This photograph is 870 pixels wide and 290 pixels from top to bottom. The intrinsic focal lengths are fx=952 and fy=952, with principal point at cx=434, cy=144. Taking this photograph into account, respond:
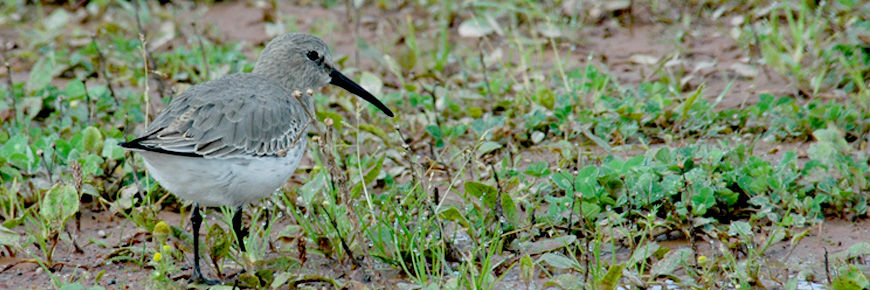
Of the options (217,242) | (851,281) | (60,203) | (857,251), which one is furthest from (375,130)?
(851,281)

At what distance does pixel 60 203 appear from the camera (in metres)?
4.26

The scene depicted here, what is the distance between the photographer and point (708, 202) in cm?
435

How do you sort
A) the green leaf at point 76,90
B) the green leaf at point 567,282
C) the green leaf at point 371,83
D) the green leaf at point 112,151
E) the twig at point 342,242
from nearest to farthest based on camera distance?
the green leaf at point 567,282, the twig at point 342,242, the green leaf at point 112,151, the green leaf at point 76,90, the green leaf at point 371,83

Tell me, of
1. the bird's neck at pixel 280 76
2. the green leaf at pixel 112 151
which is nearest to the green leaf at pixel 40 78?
the green leaf at pixel 112 151

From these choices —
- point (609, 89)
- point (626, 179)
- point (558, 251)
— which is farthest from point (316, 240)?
point (609, 89)

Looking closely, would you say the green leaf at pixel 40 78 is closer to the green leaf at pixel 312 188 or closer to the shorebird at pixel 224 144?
the shorebird at pixel 224 144

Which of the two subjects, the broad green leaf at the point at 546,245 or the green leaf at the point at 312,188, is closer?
the broad green leaf at the point at 546,245

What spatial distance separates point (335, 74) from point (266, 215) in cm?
106

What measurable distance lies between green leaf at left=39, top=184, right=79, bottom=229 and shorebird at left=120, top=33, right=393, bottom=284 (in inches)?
14.2

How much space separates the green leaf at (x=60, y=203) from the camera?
424cm

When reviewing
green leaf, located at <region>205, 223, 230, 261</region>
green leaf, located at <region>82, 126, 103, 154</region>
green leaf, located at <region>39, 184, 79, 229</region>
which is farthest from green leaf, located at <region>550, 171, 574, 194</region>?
green leaf, located at <region>82, 126, 103, 154</region>

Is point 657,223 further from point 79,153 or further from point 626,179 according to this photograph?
point 79,153

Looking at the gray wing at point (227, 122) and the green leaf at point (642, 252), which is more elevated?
the gray wing at point (227, 122)

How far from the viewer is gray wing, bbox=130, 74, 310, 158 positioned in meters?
4.09
